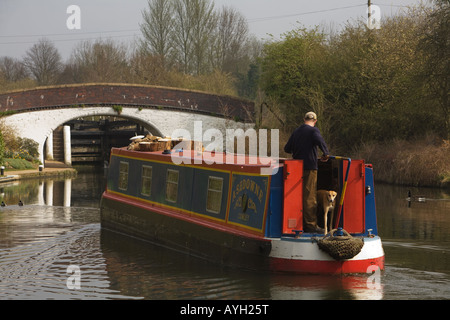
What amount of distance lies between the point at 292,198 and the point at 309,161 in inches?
19.4

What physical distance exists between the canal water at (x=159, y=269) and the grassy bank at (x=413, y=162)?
5.93 m

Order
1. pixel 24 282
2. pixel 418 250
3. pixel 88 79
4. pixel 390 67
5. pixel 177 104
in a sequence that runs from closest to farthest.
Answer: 1. pixel 24 282
2. pixel 418 250
3. pixel 390 67
4. pixel 177 104
5. pixel 88 79

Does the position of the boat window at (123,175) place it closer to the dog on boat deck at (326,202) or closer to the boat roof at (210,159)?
the boat roof at (210,159)

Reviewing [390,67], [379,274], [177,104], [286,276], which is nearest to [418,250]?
[379,274]

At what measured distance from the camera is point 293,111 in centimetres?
2745

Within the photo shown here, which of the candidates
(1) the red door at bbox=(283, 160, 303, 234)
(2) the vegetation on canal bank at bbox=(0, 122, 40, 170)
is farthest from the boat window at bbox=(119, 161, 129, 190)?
(2) the vegetation on canal bank at bbox=(0, 122, 40, 170)

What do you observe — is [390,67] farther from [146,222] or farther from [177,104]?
[146,222]

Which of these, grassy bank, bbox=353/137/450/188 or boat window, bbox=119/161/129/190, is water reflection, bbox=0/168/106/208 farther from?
grassy bank, bbox=353/137/450/188

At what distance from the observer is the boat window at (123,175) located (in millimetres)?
12375

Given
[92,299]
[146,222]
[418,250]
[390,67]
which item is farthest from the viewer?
[390,67]

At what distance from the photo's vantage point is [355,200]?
29.1ft

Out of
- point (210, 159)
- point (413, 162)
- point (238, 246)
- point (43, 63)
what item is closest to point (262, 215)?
point (238, 246)

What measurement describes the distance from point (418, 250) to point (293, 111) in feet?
56.3

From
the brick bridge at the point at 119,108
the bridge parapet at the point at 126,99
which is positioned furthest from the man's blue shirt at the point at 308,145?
the bridge parapet at the point at 126,99
